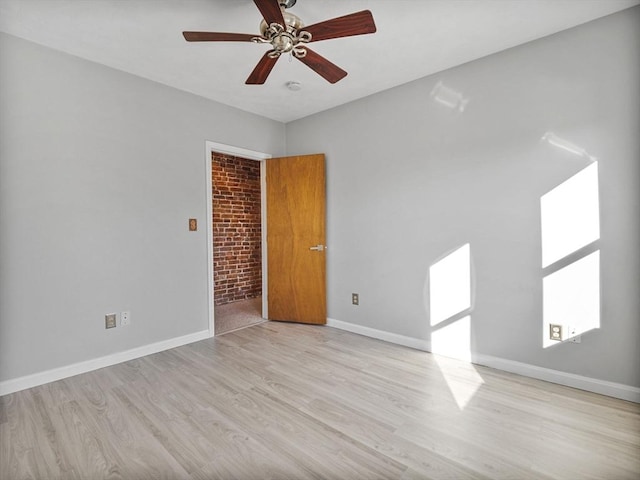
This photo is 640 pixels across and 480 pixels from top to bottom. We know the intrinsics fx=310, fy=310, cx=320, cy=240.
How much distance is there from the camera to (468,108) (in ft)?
8.65

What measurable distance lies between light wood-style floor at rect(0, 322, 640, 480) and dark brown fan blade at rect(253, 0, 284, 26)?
2262 mm

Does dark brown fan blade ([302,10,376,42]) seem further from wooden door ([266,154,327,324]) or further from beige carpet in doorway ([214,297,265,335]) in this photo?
beige carpet in doorway ([214,297,265,335])

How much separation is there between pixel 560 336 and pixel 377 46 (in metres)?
2.54

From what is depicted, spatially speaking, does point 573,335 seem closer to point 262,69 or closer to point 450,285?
point 450,285

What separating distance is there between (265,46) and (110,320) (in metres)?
2.60

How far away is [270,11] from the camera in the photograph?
5.20ft

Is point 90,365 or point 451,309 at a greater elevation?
point 451,309

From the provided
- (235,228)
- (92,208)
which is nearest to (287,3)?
(92,208)

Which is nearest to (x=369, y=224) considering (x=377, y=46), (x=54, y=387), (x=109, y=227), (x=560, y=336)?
(x=377, y=46)

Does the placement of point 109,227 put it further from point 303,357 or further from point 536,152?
point 536,152

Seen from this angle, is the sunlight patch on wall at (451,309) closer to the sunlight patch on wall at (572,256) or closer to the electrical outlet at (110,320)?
the sunlight patch on wall at (572,256)

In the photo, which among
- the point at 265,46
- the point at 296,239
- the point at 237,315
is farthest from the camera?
the point at 237,315

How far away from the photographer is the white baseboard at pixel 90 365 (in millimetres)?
2209

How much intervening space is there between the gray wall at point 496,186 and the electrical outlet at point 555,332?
7 cm
